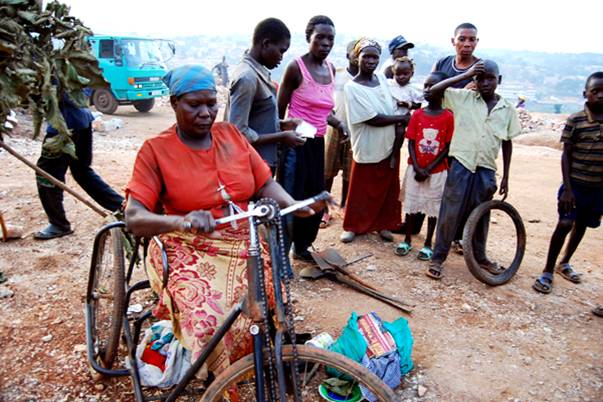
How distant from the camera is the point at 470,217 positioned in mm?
3807

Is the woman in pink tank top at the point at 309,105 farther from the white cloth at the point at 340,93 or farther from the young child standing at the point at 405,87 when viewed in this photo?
the white cloth at the point at 340,93

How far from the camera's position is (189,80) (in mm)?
2031

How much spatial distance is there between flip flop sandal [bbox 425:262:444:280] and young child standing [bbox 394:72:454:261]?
287mm

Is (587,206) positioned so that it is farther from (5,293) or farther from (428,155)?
(5,293)

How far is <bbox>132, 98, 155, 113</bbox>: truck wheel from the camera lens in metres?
15.0

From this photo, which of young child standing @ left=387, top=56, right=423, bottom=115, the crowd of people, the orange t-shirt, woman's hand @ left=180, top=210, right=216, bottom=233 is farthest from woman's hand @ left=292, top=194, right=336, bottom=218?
young child standing @ left=387, top=56, right=423, bottom=115

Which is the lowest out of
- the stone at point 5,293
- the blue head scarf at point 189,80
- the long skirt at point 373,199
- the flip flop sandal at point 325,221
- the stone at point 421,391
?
the stone at point 5,293

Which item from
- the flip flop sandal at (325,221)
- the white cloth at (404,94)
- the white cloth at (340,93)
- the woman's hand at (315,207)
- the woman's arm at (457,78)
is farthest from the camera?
the white cloth at (340,93)

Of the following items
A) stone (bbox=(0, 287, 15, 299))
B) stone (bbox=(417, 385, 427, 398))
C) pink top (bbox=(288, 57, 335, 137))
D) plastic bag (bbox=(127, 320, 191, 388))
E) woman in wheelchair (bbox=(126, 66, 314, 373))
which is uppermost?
pink top (bbox=(288, 57, 335, 137))

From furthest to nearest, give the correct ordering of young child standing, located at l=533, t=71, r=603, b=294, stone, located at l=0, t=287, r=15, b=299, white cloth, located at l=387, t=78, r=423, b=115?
1. white cloth, located at l=387, t=78, r=423, b=115
2. young child standing, located at l=533, t=71, r=603, b=294
3. stone, located at l=0, t=287, r=15, b=299

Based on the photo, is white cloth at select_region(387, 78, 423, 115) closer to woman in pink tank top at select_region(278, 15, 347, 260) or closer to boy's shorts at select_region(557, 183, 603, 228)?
woman in pink tank top at select_region(278, 15, 347, 260)

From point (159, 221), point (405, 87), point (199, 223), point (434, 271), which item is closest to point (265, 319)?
point (199, 223)

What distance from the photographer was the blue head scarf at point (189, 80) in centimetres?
203

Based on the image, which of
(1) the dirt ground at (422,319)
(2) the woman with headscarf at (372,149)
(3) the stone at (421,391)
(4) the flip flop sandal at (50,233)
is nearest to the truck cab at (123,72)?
(1) the dirt ground at (422,319)
